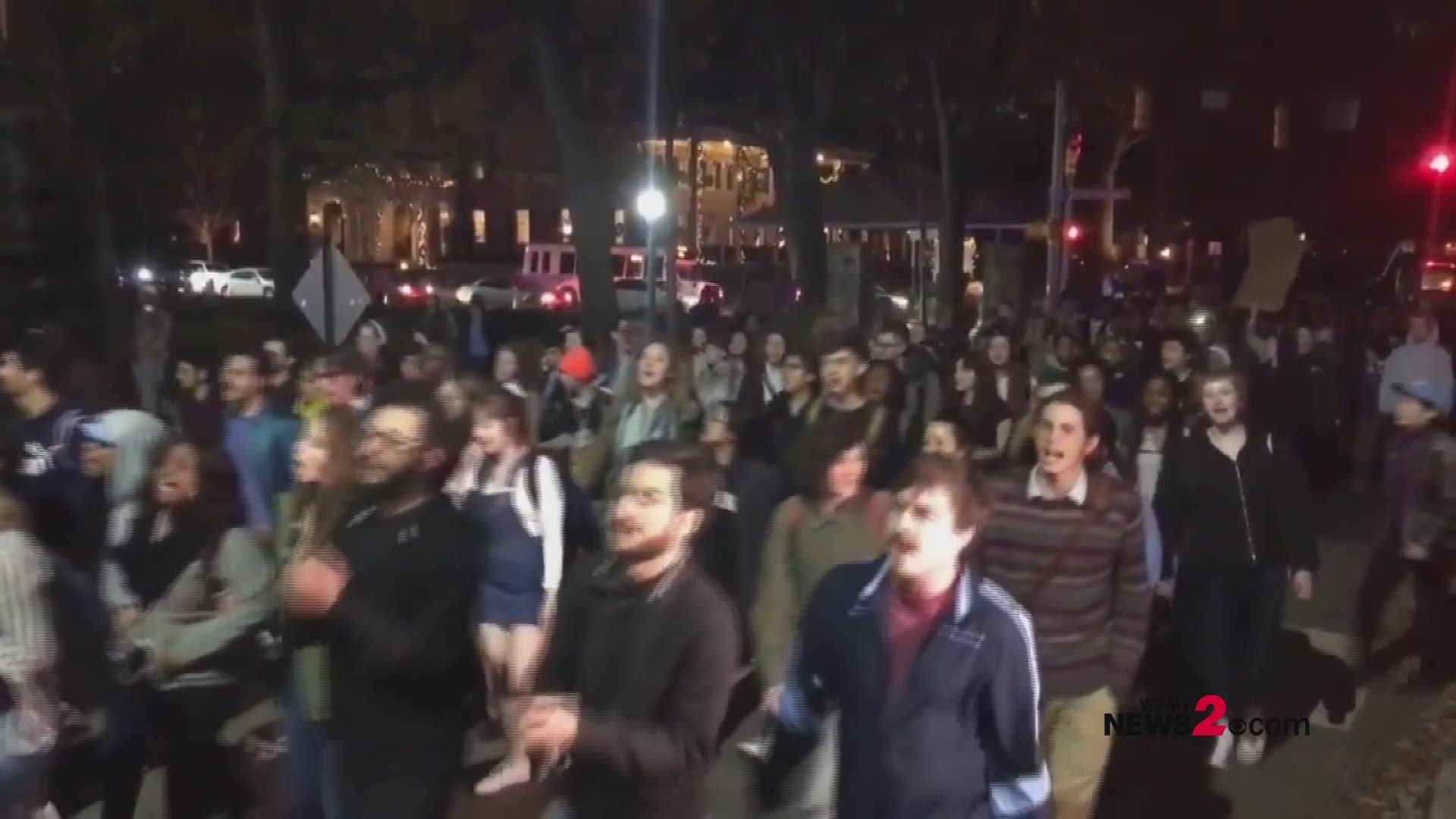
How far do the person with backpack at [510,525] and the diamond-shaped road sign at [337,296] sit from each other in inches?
282

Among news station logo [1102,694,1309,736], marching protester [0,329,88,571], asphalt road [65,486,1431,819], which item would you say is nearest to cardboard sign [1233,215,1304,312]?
asphalt road [65,486,1431,819]

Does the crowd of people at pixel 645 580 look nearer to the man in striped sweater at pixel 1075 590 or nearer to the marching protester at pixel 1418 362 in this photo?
the man in striped sweater at pixel 1075 590

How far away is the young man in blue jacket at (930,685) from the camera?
406cm

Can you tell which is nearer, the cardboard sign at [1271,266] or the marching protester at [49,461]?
the marching protester at [49,461]

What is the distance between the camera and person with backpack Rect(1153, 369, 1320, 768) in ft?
25.8

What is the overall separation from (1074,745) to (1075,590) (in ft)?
1.51

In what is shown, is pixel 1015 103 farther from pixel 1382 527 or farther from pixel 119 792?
pixel 119 792

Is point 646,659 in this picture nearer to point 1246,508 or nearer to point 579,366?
point 1246,508

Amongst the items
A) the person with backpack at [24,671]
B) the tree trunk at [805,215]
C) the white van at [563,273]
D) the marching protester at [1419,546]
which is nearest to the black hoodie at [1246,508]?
the marching protester at [1419,546]

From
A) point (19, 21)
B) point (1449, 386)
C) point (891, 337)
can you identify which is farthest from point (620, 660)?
point (19, 21)

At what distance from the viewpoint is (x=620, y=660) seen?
411 centimetres

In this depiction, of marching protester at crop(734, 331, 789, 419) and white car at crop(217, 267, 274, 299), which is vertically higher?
marching protester at crop(734, 331, 789, 419)

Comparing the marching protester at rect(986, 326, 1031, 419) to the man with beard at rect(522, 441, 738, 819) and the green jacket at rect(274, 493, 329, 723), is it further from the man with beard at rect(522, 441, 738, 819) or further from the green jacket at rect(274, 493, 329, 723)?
the man with beard at rect(522, 441, 738, 819)

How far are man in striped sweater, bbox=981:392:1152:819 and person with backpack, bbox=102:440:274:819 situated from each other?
7.85 feet
